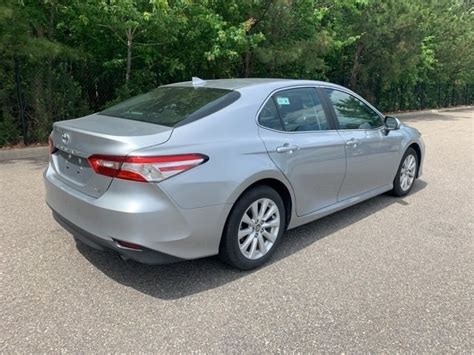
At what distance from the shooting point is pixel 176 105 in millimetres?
3426

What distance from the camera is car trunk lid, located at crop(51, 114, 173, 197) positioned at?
108 inches

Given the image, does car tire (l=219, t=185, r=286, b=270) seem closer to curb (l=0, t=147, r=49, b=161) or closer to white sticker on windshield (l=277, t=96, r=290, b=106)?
white sticker on windshield (l=277, t=96, r=290, b=106)

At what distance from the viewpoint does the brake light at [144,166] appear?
2.67m

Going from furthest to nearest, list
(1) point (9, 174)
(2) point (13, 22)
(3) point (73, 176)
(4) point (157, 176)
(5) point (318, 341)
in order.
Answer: (2) point (13, 22) → (1) point (9, 174) → (3) point (73, 176) → (4) point (157, 176) → (5) point (318, 341)

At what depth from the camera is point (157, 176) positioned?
269 centimetres

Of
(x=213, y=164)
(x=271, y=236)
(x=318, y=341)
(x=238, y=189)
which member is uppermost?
(x=213, y=164)

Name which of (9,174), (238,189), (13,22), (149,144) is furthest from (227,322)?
(13,22)

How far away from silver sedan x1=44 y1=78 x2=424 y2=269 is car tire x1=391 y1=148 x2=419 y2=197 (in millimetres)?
1156

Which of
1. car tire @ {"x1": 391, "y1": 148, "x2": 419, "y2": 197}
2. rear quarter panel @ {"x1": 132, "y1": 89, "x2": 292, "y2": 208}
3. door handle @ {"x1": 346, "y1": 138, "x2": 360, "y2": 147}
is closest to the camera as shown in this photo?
rear quarter panel @ {"x1": 132, "y1": 89, "x2": 292, "y2": 208}

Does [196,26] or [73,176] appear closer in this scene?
[73,176]

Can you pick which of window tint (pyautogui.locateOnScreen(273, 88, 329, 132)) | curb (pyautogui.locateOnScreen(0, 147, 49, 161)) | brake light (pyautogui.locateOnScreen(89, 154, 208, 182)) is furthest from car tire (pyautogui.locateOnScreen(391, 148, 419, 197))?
curb (pyautogui.locateOnScreen(0, 147, 49, 161))

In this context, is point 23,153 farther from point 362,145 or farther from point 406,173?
point 406,173

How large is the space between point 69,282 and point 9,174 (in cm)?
403

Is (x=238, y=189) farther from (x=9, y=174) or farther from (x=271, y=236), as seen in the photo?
(x=9, y=174)
